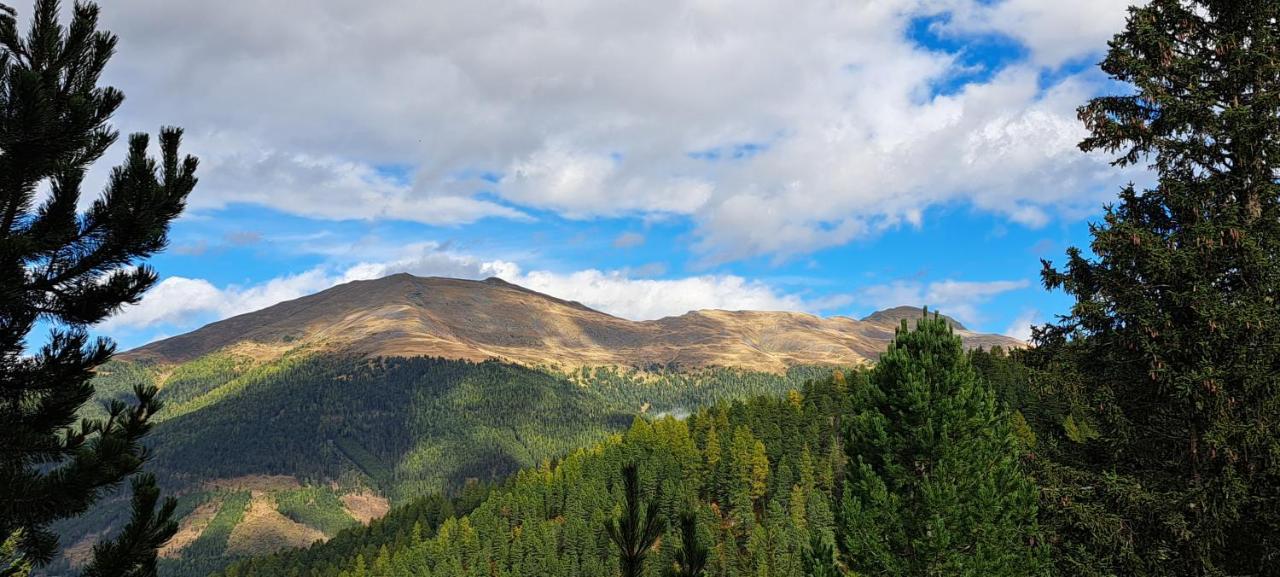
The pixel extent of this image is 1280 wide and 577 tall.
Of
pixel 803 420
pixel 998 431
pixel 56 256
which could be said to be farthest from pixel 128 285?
pixel 803 420

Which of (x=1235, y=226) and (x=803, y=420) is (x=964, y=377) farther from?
(x=803, y=420)

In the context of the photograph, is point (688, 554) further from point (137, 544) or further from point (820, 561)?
point (820, 561)

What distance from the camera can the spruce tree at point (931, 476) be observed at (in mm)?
29500

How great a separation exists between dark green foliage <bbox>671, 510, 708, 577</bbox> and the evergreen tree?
37 cm

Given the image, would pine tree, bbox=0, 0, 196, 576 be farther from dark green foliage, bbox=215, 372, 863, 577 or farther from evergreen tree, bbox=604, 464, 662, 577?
dark green foliage, bbox=215, 372, 863, 577

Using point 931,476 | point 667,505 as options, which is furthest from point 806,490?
point 931,476

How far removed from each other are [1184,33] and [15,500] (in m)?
25.3

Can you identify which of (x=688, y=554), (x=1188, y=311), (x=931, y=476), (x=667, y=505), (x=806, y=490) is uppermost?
(x=1188, y=311)

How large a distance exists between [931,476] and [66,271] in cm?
2967

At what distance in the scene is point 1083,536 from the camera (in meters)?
16.2

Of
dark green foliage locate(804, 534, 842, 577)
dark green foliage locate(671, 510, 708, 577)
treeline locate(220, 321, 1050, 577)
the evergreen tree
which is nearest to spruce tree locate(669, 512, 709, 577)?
dark green foliage locate(671, 510, 708, 577)

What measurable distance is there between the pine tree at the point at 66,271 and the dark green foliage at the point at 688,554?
9500mm

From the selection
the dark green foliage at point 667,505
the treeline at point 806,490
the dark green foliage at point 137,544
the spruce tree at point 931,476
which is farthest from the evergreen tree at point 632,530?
the dark green foliage at point 667,505

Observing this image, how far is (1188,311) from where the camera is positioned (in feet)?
51.6
